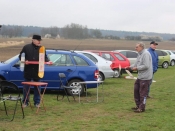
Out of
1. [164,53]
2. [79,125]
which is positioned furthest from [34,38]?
[164,53]

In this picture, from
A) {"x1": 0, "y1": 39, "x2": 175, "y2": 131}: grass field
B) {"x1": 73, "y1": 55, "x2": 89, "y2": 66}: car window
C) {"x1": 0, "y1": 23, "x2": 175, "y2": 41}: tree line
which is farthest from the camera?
{"x1": 0, "y1": 23, "x2": 175, "y2": 41}: tree line

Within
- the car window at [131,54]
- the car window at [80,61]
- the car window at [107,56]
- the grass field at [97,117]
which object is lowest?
the grass field at [97,117]

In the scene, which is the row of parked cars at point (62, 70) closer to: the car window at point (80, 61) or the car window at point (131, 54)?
the car window at point (80, 61)

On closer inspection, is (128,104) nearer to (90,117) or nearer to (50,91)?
(90,117)

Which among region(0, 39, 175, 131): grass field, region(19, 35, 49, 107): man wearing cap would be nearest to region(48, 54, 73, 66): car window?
region(0, 39, 175, 131): grass field

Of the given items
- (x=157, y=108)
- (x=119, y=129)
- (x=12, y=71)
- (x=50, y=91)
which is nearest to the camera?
(x=119, y=129)

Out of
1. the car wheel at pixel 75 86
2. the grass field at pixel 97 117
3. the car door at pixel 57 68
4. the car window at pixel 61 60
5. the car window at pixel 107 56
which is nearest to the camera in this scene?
the grass field at pixel 97 117

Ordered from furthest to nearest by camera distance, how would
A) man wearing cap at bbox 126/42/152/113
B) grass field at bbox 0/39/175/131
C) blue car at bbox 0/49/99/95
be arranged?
1. blue car at bbox 0/49/99/95
2. man wearing cap at bbox 126/42/152/113
3. grass field at bbox 0/39/175/131

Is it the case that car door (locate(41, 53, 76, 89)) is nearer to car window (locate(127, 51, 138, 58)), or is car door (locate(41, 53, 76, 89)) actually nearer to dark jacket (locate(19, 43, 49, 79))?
dark jacket (locate(19, 43, 49, 79))

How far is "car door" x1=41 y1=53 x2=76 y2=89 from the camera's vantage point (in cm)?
1106

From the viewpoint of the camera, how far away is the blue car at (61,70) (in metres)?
10.9

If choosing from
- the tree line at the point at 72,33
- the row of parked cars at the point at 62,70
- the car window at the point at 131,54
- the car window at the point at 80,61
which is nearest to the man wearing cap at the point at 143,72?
the row of parked cars at the point at 62,70

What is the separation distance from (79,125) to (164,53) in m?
24.2

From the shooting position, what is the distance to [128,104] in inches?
393
